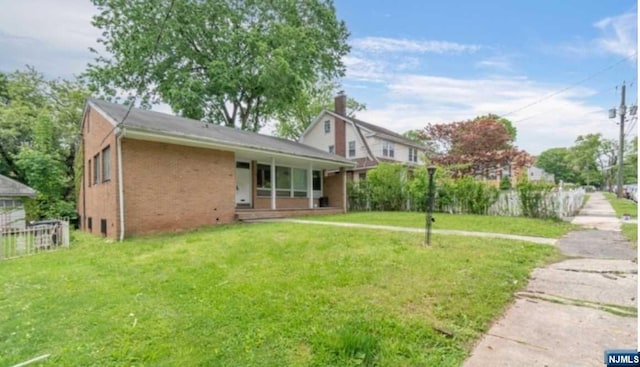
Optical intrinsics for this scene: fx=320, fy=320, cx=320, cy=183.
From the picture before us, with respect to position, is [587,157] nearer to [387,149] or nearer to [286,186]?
[387,149]

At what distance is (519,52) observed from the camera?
37.9 feet

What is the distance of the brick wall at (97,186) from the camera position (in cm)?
880

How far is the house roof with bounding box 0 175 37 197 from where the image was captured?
14.8m

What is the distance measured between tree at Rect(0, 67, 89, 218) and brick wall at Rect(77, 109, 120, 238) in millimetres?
2990

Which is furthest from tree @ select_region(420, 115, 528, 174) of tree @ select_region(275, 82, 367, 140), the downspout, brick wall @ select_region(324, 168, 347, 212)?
the downspout

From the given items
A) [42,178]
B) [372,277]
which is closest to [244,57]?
[42,178]

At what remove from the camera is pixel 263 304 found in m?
3.46

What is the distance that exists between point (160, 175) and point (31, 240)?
3.27 meters

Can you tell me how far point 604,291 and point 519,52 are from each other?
1045 centimetres

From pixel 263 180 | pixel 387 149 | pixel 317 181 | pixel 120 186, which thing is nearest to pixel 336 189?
pixel 317 181

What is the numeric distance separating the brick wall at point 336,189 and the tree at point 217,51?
25.2ft

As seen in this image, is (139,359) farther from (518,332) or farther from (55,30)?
(55,30)

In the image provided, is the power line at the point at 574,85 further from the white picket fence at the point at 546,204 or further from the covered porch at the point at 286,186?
the covered porch at the point at 286,186

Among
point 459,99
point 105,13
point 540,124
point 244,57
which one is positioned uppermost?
point 105,13
